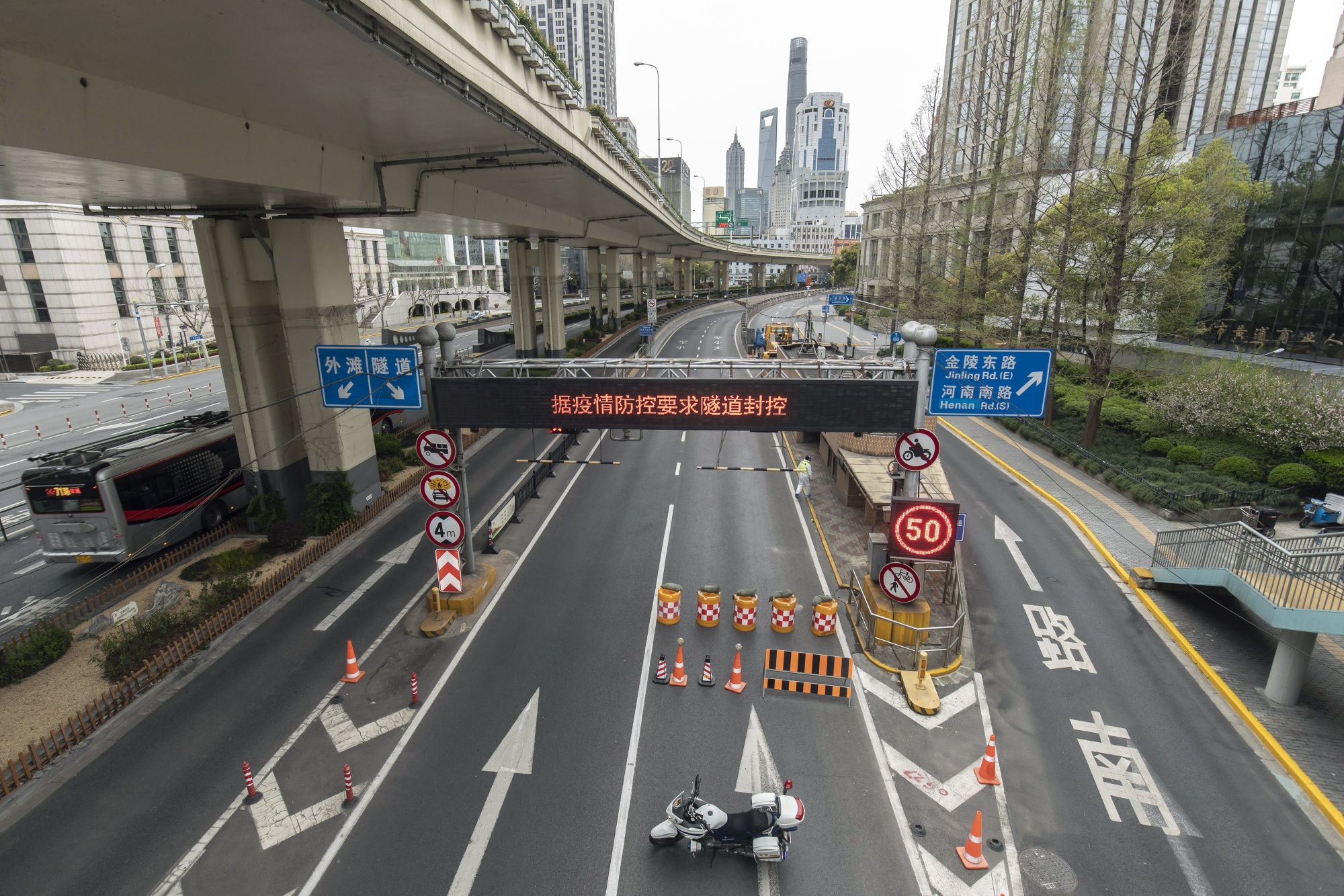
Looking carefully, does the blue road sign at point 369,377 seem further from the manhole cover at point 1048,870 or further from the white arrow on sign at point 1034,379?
the manhole cover at point 1048,870

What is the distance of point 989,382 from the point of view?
41.7 feet

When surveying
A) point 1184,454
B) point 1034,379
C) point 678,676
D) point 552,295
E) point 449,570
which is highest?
point 552,295

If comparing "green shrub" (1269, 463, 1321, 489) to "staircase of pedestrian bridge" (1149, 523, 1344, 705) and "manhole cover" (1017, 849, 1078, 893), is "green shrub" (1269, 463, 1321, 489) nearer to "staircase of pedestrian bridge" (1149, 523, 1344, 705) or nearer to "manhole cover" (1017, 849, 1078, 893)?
"staircase of pedestrian bridge" (1149, 523, 1344, 705)

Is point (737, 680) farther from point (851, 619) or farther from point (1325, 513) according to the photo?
point (1325, 513)

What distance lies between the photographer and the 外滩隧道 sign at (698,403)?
12.7 metres

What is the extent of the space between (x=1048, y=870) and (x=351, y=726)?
40.1 ft

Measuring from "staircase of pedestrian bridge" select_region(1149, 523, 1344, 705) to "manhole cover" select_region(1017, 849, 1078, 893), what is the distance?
23.0ft

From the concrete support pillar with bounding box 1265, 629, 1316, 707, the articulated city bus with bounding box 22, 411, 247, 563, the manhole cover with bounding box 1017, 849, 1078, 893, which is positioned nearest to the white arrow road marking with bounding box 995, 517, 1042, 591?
the concrete support pillar with bounding box 1265, 629, 1316, 707

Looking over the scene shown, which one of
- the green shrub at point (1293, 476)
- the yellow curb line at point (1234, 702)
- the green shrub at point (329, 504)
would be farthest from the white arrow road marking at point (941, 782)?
the green shrub at point (1293, 476)

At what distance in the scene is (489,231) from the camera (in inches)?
1590

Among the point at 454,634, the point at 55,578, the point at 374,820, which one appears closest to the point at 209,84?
the point at 454,634

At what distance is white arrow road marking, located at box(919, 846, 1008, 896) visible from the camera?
8766 millimetres

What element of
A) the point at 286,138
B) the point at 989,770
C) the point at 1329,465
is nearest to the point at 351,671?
the point at 989,770

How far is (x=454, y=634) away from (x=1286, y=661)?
59.1 ft
